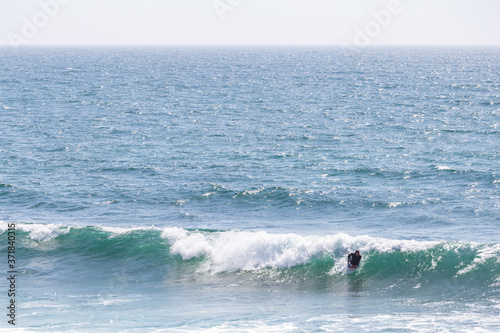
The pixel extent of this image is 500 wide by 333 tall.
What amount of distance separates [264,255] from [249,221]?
6206 mm

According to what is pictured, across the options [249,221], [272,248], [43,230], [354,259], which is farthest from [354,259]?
[43,230]

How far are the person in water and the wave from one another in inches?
18.6

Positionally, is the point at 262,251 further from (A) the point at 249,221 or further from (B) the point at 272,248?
(A) the point at 249,221

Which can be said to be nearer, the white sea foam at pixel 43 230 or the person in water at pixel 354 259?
the person in water at pixel 354 259

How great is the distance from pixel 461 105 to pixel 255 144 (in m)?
37.4

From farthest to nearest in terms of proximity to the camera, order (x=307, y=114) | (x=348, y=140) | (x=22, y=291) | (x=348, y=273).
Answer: (x=307, y=114)
(x=348, y=140)
(x=348, y=273)
(x=22, y=291)

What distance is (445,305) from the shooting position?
A: 2295 cm

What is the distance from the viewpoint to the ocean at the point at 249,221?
73.9ft

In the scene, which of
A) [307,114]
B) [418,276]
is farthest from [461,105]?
[418,276]

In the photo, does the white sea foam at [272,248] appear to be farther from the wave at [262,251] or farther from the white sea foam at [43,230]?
the white sea foam at [43,230]

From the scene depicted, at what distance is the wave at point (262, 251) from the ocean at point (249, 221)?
0.27 feet

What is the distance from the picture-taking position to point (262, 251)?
28.1m

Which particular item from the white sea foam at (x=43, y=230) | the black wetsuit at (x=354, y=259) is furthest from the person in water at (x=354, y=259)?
the white sea foam at (x=43, y=230)

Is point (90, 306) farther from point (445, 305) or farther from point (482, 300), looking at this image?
point (482, 300)
